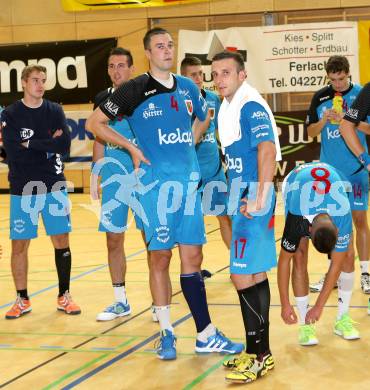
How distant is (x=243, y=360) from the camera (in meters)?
4.95

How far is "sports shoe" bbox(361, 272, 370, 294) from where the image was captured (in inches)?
280

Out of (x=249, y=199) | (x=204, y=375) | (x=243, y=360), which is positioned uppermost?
(x=249, y=199)

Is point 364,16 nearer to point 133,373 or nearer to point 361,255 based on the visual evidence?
point 361,255

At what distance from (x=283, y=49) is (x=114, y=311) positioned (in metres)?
10.6

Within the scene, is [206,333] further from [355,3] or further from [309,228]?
[355,3]

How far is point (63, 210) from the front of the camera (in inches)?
272

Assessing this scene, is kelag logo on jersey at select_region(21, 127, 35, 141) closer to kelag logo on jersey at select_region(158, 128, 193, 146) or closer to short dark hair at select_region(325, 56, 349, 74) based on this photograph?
kelag logo on jersey at select_region(158, 128, 193, 146)

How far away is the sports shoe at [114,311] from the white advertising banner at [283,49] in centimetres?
997

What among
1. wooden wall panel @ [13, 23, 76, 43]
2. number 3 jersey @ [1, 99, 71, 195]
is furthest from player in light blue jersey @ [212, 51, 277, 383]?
wooden wall panel @ [13, 23, 76, 43]

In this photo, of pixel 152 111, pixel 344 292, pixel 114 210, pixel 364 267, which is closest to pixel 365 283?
pixel 364 267

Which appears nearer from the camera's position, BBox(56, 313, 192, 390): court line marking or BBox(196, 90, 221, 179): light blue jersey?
BBox(56, 313, 192, 390): court line marking

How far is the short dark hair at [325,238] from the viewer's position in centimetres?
471

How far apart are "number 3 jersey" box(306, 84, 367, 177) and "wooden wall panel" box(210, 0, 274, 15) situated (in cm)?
896

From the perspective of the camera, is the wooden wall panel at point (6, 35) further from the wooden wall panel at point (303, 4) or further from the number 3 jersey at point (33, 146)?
the number 3 jersey at point (33, 146)
